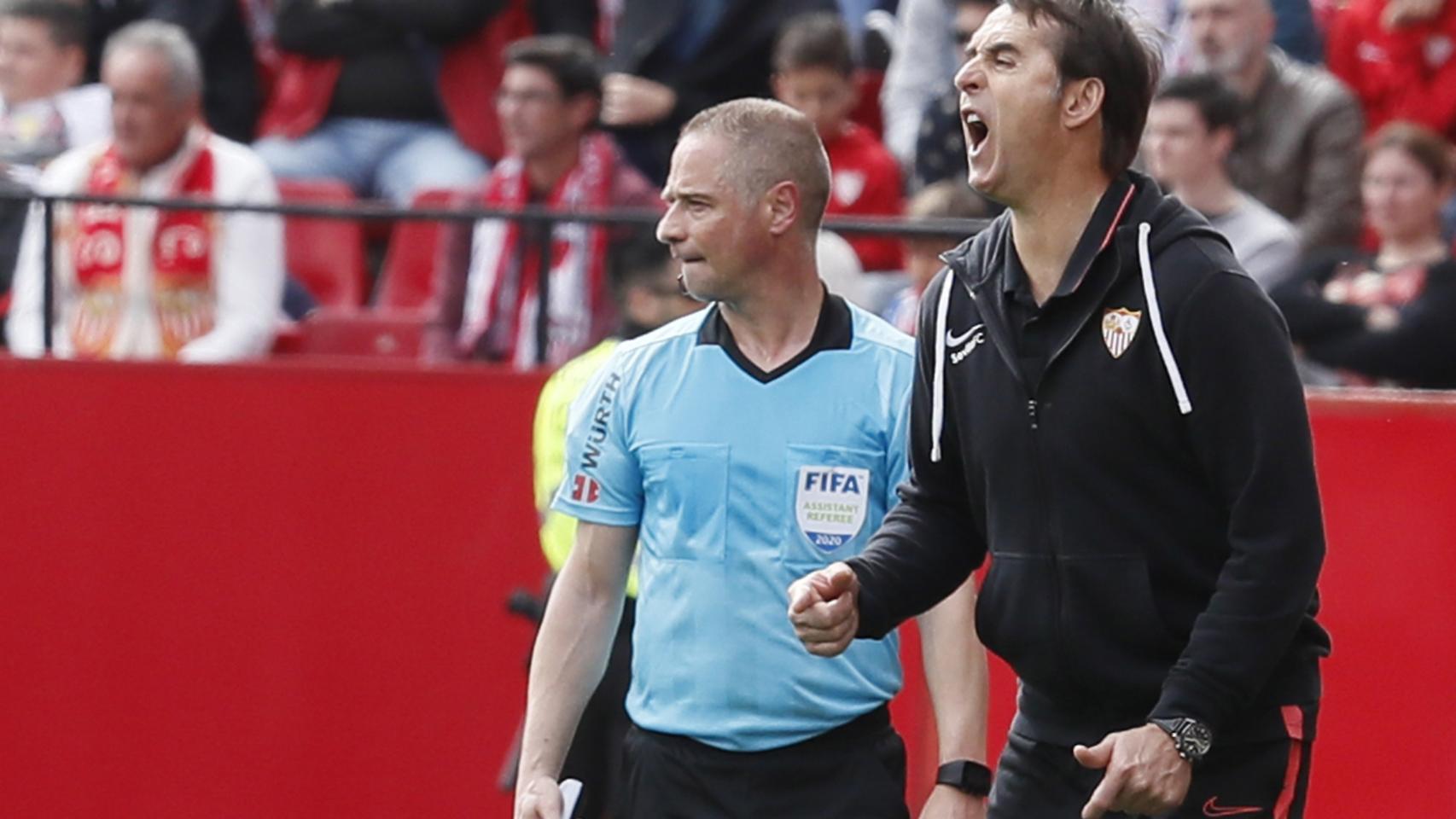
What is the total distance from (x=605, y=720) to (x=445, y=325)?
210cm

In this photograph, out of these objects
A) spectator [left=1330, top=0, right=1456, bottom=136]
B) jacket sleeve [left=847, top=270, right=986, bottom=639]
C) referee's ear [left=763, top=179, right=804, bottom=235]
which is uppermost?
spectator [left=1330, top=0, right=1456, bottom=136]

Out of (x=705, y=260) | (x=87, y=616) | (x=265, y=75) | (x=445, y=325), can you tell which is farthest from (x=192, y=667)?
(x=705, y=260)

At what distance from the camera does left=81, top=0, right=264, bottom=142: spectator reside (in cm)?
1062

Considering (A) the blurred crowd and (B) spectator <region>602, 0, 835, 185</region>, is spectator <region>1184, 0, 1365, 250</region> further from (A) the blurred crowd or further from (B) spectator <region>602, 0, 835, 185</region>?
(B) spectator <region>602, 0, 835, 185</region>

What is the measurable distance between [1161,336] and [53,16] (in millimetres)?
7475

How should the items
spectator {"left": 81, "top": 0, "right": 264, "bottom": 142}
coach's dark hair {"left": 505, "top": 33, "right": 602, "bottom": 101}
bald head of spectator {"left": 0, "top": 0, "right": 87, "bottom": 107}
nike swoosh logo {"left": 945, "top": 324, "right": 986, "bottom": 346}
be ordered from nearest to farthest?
nike swoosh logo {"left": 945, "top": 324, "right": 986, "bottom": 346} < coach's dark hair {"left": 505, "top": 33, "right": 602, "bottom": 101} < bald head of spectator {"left": 0, "top": 0, "right": 87, "bottom": 107} < spectator {"left": 81, "top": 0, "right": 264, "bottom": 142}

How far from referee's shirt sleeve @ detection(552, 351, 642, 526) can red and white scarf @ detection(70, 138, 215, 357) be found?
13.0ft

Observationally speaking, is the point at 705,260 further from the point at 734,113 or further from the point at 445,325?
the point at 445,325

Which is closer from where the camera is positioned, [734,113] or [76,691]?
[734,113]

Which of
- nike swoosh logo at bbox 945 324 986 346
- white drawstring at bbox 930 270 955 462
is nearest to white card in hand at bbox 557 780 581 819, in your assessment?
white drawstring at bbox 930 270 955 462

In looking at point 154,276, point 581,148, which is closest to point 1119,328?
point 581,148

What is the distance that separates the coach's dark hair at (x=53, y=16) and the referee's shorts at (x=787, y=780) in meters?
6.18

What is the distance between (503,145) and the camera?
9.84 meters

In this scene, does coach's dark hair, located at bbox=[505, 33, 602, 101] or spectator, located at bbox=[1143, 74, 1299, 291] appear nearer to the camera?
spectator, located at bbox=[1143, 74, 1299, 291]
